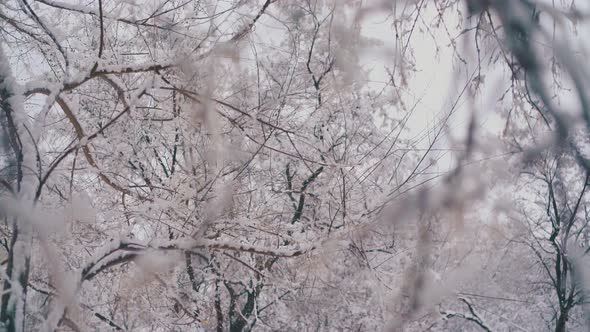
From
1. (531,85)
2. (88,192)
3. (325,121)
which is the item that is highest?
(325,121)

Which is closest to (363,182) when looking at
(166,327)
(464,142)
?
(464,142)

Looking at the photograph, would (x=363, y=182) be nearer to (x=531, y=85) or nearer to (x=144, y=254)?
(x=144, y=254)

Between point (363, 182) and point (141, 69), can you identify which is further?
point (363, 182)

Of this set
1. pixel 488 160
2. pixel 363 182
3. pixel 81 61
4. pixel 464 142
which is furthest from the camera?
pixel 81 61

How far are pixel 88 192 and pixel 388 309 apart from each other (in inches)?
116

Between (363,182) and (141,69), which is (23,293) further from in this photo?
(363,182)

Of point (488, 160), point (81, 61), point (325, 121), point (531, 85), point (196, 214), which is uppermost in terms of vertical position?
point (325, 121)

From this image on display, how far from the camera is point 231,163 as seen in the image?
4031 mm

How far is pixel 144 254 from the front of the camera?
10.6 feet

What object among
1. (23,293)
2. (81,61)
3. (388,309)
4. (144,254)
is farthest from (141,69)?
(388,309)

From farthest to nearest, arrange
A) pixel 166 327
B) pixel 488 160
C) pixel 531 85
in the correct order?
1. pixel 166 327
2. pixel 488 160
3. pixel 531 85

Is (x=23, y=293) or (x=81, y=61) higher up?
(x=81, y=61)

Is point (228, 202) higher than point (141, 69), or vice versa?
point (141, 69)

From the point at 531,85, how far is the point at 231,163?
3.08 m
